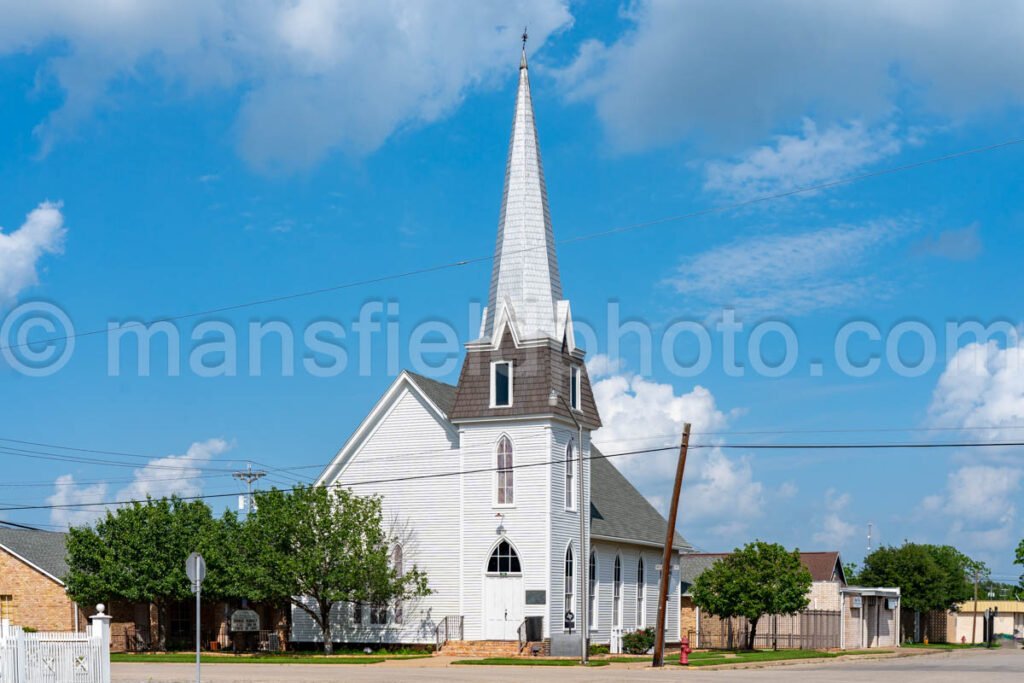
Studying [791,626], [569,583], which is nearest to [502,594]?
[569,583]

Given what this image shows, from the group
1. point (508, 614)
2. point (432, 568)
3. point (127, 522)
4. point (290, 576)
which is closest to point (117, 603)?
point (127, 522)

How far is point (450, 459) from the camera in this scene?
4950 centimetres

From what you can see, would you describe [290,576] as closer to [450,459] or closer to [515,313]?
[450,459]

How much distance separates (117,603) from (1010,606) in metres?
97.7

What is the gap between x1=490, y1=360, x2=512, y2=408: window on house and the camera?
48438mm

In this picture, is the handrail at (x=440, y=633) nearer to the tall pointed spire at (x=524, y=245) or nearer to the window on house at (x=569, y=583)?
the window on house at (x=569, y=583)

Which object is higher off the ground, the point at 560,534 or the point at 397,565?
the point at 560,534

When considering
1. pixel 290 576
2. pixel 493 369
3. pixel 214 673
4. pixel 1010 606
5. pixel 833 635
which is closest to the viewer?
pixel 214 673

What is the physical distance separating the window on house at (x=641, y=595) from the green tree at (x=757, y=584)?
253cm

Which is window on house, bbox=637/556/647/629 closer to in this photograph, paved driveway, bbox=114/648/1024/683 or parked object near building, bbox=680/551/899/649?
parked object near building, bbox=680/551/899/649

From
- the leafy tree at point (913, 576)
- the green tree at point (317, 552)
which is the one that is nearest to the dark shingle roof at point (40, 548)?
the green tree at point (317, 552)

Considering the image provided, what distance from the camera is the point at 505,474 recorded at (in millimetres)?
48062

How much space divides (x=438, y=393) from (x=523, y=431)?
5.47 meters

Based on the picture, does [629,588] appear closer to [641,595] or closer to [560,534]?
[641,595]
